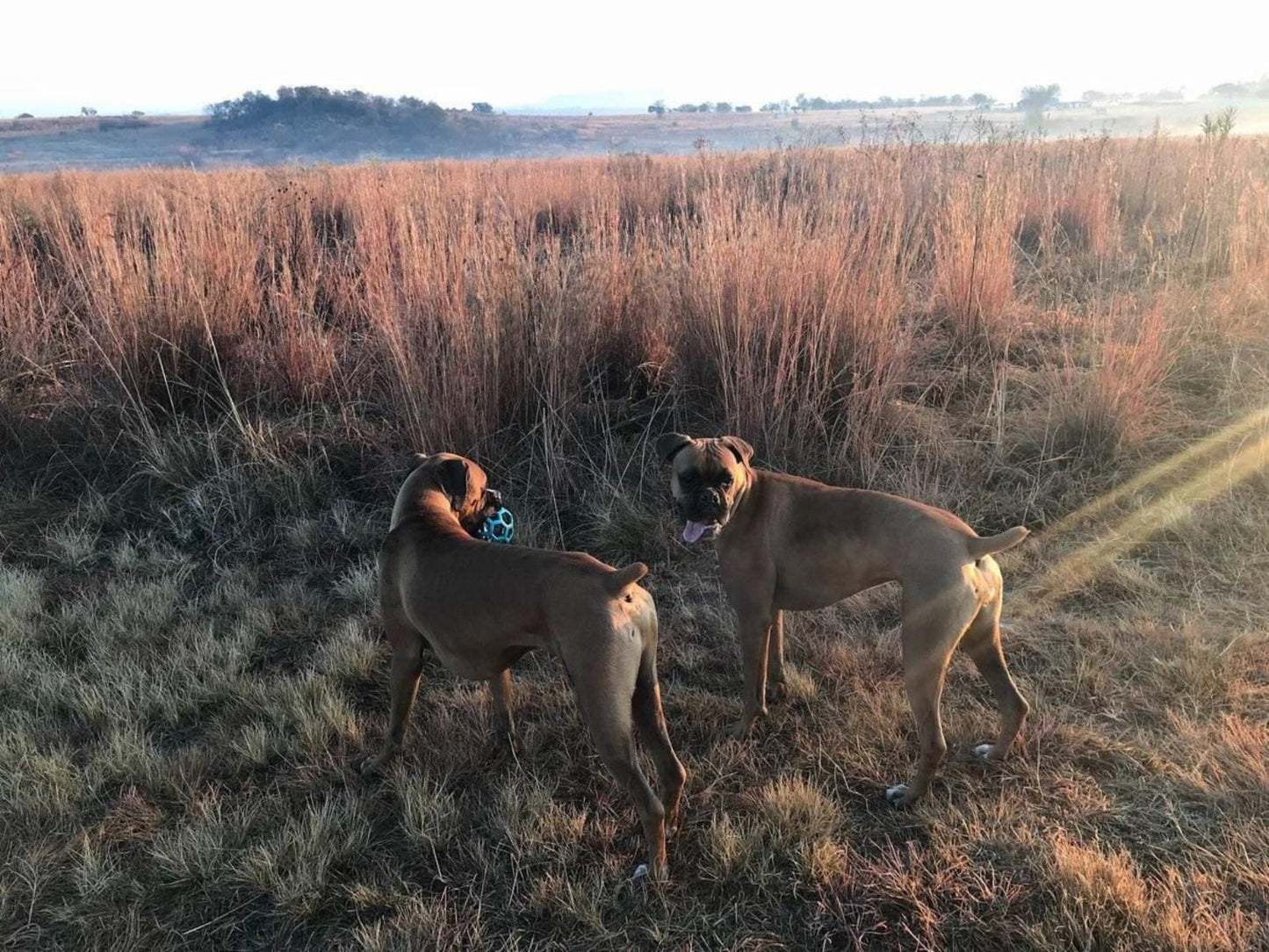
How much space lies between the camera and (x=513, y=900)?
7.77 ft

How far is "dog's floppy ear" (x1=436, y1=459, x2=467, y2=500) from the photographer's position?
3.17 meters

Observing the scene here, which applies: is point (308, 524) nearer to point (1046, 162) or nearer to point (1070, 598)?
point (1070, 598)

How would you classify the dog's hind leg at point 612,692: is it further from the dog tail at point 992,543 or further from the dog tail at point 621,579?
the dog tail at point 992,543

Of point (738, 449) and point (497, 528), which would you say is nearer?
point (738, 449)

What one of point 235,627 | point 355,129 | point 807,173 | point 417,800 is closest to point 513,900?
point 417,800

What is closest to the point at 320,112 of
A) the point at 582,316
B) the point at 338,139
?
the point at 338,139

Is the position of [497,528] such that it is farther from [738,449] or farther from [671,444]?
[738,449]

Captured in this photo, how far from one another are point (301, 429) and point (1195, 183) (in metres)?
8.04

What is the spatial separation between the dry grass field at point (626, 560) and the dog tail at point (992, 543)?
0.84 meters

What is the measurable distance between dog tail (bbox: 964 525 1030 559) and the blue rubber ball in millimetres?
1921

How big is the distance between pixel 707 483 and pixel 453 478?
1.01 m

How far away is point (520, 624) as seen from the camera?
2477mm

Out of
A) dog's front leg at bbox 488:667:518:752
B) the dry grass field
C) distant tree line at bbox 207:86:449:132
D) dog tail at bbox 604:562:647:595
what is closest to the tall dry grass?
the dry grass field

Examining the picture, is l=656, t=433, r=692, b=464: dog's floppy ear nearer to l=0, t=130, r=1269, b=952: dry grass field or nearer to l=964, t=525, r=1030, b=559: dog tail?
l=0, t=130, r=1269, b=952: dry grass field
